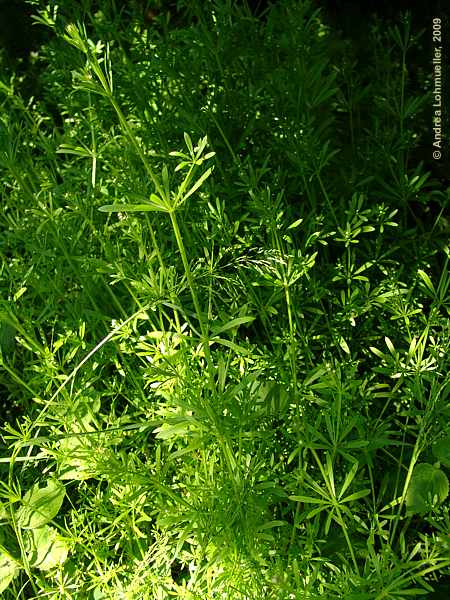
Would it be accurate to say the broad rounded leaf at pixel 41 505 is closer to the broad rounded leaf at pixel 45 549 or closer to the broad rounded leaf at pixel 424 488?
the broad rounded leaf at pixel 45 549

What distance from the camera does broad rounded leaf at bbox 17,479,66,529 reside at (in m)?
1.59

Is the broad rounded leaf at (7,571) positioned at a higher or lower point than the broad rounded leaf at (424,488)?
lower

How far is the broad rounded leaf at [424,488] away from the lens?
146 centimetres

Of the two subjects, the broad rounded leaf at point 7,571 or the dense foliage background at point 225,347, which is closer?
the dense foliage background at point 225,347

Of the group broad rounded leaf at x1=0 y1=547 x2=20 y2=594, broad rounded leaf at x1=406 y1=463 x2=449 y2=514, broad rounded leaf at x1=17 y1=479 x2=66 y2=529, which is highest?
broad rounded leaf at x1=17 y1=479 x2=66 y2=529

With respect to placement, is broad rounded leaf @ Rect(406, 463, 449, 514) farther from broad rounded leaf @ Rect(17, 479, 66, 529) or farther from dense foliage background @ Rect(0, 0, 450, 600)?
broad rounded leaf @ Rect(17, 479, 66, 529)

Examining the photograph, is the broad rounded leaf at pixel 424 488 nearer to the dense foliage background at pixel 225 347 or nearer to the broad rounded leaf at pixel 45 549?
the dense foliage background at pixel 225 347

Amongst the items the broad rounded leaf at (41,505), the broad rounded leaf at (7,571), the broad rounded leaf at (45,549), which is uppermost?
the broad rounded leaf at (41,505)

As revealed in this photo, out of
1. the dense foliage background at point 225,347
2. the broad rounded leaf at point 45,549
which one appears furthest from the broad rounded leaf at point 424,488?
the broad rounded leaf at point 45,549

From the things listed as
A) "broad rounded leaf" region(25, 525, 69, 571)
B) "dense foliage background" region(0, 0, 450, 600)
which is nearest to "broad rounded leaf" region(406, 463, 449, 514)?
"dense foliage background" region(0, 0, 450, 600)

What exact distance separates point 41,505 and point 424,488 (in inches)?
30.0

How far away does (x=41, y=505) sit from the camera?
1.60 m

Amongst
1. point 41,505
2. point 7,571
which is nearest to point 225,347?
point 41,505

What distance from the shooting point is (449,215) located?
7.55 ft
